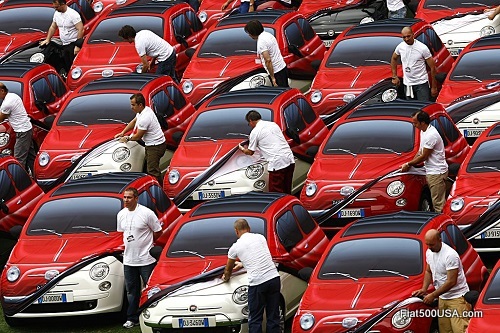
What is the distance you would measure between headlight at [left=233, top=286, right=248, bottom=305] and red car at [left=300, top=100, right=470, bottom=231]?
303cm

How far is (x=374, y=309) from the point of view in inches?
635

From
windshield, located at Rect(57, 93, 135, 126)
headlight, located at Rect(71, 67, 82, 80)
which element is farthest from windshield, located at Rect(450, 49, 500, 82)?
headlight, located at Rect(71, 67, 82, 80)

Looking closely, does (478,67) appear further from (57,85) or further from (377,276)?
(377,276)

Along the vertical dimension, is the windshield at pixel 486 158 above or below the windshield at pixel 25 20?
above

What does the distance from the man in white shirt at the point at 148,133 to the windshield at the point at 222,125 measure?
1.46 feet

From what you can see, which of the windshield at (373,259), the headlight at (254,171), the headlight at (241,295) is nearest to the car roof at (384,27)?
the headlight at (254,171)

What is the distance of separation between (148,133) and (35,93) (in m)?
3.43

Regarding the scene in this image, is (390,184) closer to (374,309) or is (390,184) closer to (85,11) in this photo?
(374,309)

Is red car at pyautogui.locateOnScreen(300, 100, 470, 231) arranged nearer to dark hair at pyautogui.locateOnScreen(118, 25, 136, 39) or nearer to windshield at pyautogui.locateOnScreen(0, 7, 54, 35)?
dark hair at pyautogui.locateOnScreen(118, 25, 136, 39)

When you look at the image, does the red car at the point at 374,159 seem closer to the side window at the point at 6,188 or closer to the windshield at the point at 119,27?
the side window at the point at 6,188

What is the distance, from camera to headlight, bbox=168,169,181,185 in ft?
69.8

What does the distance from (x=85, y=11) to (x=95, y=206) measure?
11136mm

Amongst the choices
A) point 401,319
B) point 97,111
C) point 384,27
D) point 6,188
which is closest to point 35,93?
point 97,111

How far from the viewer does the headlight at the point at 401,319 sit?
1581cm
